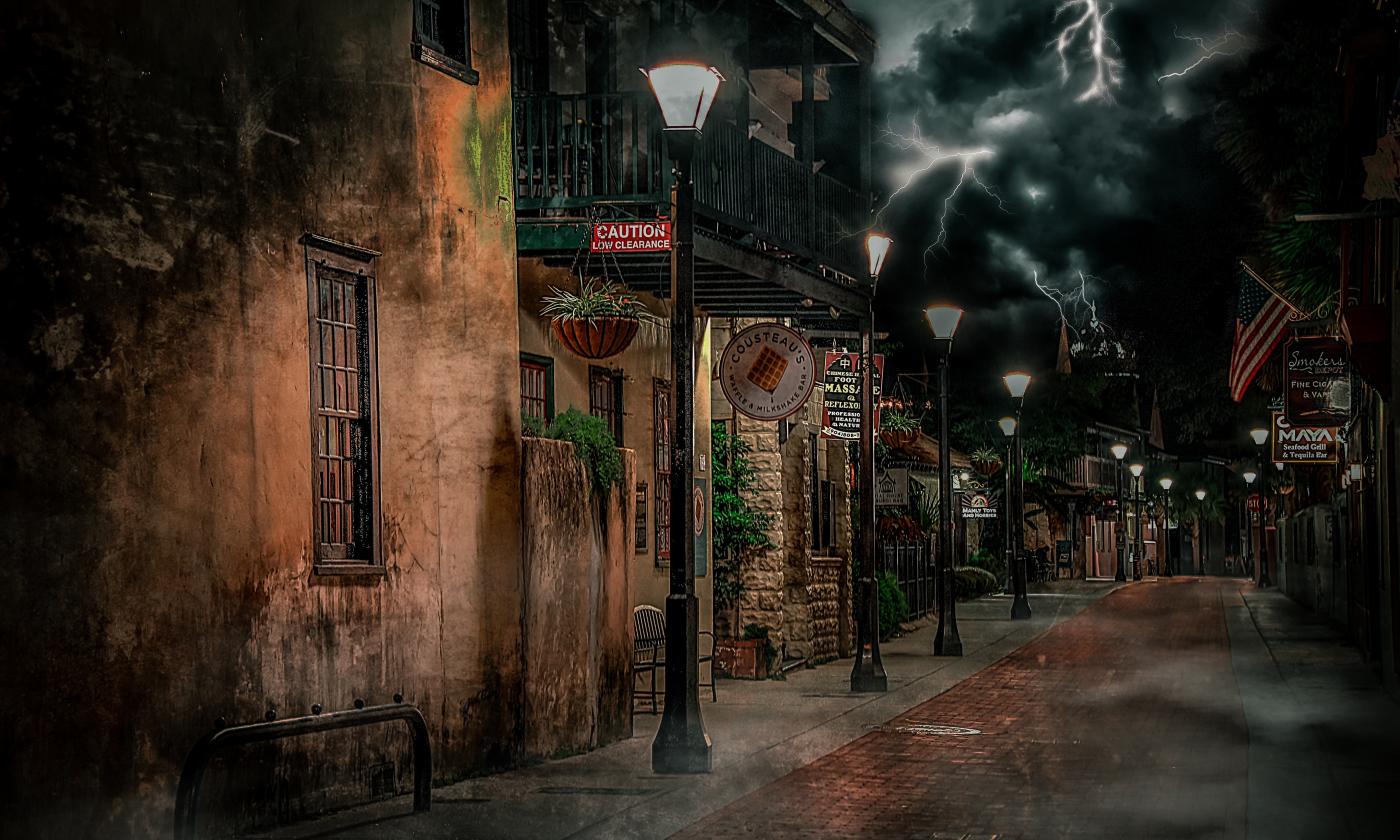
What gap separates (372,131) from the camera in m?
11.7

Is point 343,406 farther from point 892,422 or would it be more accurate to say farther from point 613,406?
point 892,422

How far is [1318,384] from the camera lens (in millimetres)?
18938

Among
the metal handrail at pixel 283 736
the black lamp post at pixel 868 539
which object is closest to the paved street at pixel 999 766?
the metal handrail at pixel 283 736

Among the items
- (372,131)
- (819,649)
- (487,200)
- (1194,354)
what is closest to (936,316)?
(819,649)

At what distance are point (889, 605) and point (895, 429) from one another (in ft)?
12.9

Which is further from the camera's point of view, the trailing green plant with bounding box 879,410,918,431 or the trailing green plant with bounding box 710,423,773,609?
the trailing green plant with bounding box 879,410,918,431

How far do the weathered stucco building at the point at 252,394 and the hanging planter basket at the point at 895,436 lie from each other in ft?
63.3

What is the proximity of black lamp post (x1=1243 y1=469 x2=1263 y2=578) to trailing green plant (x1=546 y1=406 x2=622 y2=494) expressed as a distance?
59.6 meters

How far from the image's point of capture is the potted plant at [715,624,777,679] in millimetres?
21094

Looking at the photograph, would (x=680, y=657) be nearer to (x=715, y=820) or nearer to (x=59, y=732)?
(x=715, y=820)

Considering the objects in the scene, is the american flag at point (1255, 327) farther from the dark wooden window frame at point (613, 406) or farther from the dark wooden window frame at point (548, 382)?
the dark wooden window frame at point (548, 382)

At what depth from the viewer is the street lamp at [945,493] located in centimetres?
2412

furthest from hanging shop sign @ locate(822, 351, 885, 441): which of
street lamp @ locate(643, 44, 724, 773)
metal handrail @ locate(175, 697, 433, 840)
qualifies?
metal handrail @ locate(175, 697, 433, 840)

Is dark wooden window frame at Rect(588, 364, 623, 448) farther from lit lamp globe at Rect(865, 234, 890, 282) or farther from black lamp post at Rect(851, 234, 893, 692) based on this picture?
lit lamp globe at Rect(865, 234, 890, 282)
